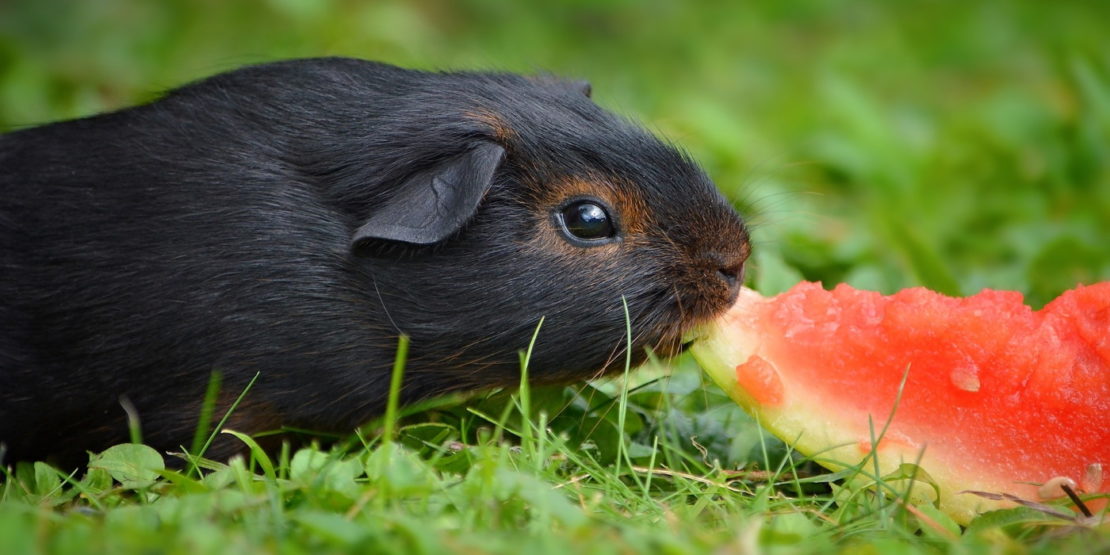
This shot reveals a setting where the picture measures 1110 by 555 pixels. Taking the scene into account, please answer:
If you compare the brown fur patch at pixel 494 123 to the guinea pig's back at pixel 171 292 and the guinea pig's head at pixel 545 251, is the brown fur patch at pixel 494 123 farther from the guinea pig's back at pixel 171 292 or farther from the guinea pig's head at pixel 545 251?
the guinea pig's back at pixel 171 292

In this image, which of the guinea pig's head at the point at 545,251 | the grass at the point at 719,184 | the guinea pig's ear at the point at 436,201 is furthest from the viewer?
the guinea pig's head at the point at 545,251

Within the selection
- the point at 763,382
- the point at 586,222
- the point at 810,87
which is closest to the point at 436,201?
the point at 586,222

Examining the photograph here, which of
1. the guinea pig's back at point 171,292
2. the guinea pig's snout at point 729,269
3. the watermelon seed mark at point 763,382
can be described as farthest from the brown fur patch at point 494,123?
the watermelon seed mark at point 763,382

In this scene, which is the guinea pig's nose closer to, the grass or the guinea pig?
the guinea pig

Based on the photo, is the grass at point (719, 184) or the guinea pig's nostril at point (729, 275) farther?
the guinea pig's nostril at point (729, 275)

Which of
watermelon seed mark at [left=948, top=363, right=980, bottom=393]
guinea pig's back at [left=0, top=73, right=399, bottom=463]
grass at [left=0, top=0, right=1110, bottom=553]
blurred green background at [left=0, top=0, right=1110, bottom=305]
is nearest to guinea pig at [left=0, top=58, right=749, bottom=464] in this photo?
guinea pig's back at [left=0, top=73, right=399, bottom=463]

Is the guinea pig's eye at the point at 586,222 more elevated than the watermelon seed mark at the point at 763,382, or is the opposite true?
the guinea pig's eye at the point at 586,222

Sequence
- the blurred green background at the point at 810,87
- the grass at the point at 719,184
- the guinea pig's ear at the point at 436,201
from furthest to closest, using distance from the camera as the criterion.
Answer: the blurred green background at the point at 810,87, the guinea pig's ear at the point at 436,201, the grass at the point at 719,184

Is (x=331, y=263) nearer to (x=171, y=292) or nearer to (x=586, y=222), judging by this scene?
(x=171, y=292)
